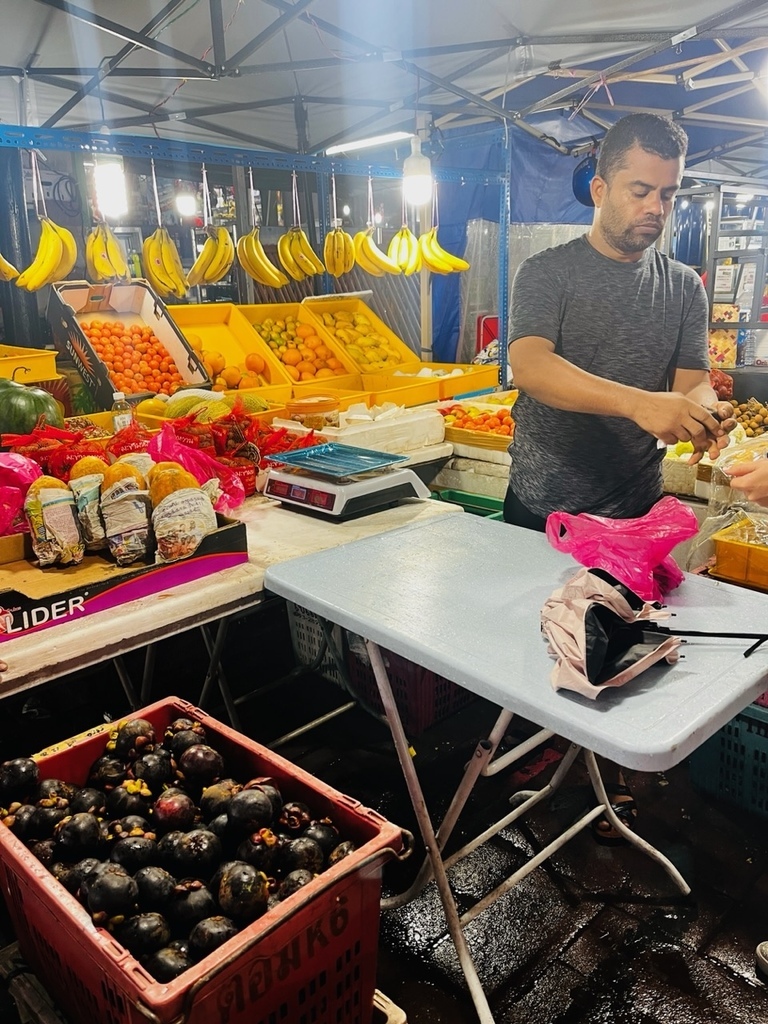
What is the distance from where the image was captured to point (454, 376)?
4879mm

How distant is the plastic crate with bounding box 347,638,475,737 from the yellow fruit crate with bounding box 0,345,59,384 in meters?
2.17

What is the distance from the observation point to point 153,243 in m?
4.15

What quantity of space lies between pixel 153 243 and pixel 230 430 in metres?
1.87

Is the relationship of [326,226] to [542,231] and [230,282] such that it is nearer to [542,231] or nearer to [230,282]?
[230,282]

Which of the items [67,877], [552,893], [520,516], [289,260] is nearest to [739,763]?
[552,893]

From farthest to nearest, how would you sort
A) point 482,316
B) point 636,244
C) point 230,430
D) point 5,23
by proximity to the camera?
1. point 482,316
2. point 5,23
3. point 230,430
4. point 636,244

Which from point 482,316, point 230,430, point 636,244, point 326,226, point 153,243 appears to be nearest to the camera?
point 636,244

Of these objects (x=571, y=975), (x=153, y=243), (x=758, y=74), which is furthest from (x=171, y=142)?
(x=758, y=74)

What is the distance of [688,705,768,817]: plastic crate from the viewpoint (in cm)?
258

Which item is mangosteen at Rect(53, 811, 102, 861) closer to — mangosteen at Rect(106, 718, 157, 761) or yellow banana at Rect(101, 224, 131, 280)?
mangosteen at Rect(106, 718, 157, 761)

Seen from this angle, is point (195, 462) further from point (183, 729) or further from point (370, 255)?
point (370, 255)

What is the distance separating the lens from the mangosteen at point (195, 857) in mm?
1402

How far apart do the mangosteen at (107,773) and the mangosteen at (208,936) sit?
478mm

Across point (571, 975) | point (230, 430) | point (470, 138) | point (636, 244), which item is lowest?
point (571, 975)
